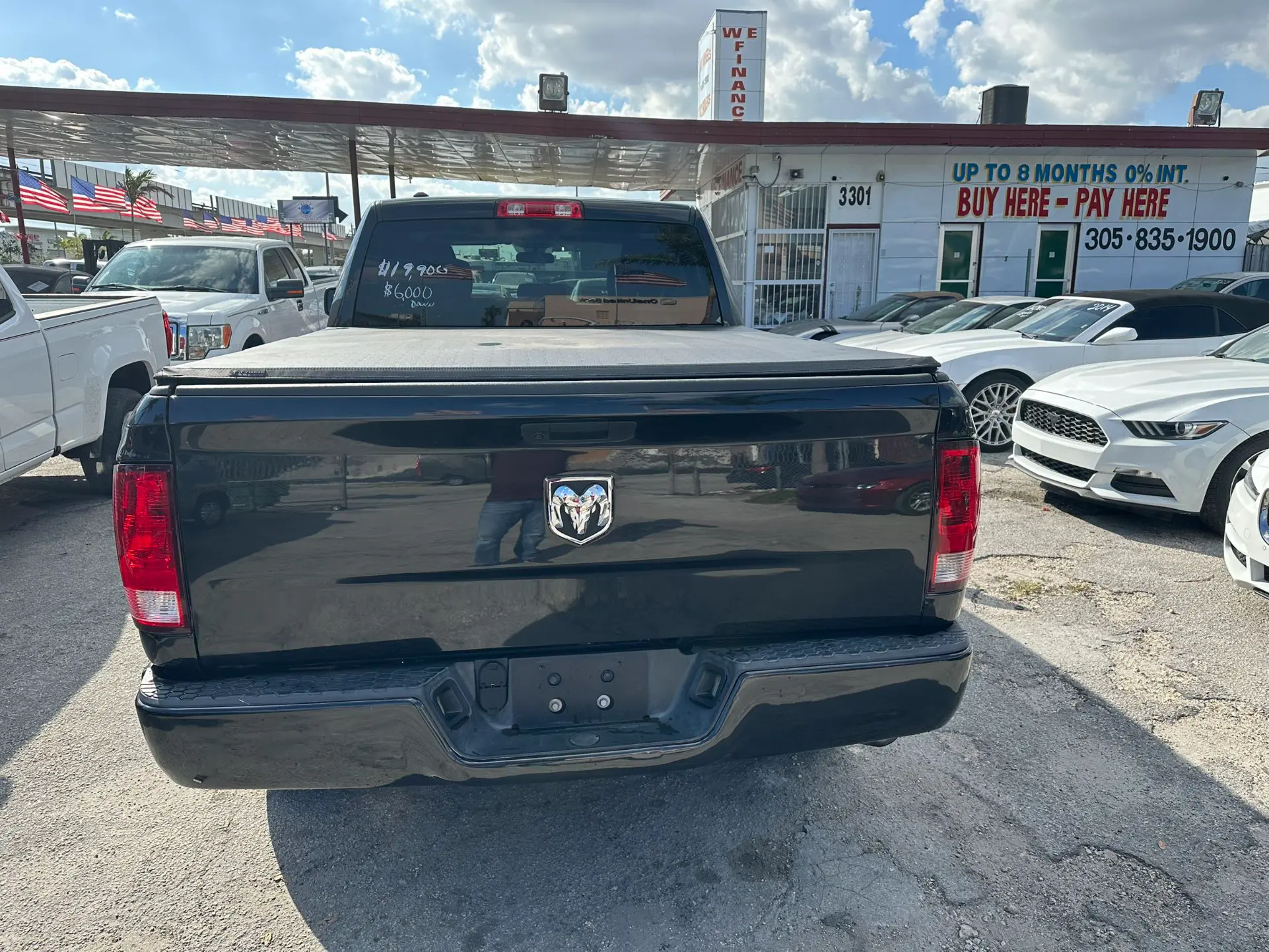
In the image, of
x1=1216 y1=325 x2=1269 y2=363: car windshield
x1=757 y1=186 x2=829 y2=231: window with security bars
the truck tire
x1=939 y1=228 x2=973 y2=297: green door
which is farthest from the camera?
x1=939 y1=228 x2=973 y2=297: green door

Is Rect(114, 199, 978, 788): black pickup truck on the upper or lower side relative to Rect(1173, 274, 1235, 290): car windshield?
lower

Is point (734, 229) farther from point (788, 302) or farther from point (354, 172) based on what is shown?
point (354, 172)

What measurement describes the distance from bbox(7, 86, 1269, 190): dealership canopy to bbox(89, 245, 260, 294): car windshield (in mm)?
6839

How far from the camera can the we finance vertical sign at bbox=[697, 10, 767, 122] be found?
27.6m

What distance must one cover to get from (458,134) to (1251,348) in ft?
48.9

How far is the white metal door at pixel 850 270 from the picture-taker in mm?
18188

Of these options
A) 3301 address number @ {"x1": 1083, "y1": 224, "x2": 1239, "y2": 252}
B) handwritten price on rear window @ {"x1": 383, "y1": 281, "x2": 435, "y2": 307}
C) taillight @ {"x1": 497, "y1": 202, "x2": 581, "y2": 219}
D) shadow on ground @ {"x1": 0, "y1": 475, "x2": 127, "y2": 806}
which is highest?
3301 address number @ {"x1": 1083, "y1": 224, "x2": 1239, "y2": 252}

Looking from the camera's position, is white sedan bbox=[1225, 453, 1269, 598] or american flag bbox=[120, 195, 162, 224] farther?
american flag bbox=[120, 195, 162, 224]

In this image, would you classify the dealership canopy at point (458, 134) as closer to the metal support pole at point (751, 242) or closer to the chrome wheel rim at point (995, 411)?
the metal support pole at point (751, 242)

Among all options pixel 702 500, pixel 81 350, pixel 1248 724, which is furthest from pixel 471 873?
pixel 81 350

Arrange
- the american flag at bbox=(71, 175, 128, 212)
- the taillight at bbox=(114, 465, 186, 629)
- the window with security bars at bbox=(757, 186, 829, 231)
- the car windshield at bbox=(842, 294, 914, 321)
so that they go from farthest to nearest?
1. the american flag at bbox=(71, 175, 128, 212)
2. the window with security bars at bbox=(757, 186, 829, 231)
3. the car windshield at bbox=(842, 294, 914, 321)
4. the taillight at bbox=(114, 465, 186, 629)

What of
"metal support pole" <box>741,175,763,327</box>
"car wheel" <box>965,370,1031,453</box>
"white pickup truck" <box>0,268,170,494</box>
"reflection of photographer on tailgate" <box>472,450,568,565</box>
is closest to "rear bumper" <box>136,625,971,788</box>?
"reflection of photographer on tailgate" <box>472,450,568,565</box>

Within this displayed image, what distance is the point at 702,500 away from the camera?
83.4 inches

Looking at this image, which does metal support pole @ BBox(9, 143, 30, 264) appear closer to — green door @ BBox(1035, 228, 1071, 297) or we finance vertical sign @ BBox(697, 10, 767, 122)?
we finance vertical sign @ BBox(697, 10, 767, 122)
